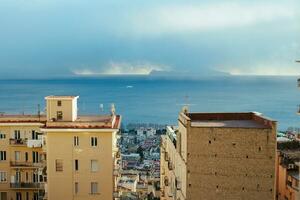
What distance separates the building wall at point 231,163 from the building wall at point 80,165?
723cm

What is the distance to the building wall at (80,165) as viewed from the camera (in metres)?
30.3

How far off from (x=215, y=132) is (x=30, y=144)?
13616mm

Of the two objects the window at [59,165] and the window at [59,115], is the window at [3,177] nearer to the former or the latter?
the window at [59,165]

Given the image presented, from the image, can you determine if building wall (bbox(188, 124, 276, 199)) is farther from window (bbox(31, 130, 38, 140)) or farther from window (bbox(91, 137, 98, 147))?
window (bbox(31, 130, 38, 140))

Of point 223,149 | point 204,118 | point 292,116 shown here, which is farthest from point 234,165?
point 292,116

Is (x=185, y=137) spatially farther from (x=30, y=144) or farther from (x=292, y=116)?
(x=292, y=116)

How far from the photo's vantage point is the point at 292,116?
152250 millimetres

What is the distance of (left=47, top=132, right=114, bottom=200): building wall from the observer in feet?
99.6

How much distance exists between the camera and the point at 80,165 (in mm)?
30547

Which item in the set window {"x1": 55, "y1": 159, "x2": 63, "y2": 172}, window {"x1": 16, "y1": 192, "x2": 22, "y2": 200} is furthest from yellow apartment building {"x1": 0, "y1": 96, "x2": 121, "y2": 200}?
window {"x1": 16, "y1": 192, "x2": 22, "y2": 200}

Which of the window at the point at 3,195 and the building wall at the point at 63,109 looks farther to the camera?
the window at the point at 3,195

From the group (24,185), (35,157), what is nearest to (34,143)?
(35,157)

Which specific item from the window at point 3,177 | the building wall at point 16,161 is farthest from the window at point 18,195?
the window at point 3,177

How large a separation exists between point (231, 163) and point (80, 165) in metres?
10.0
